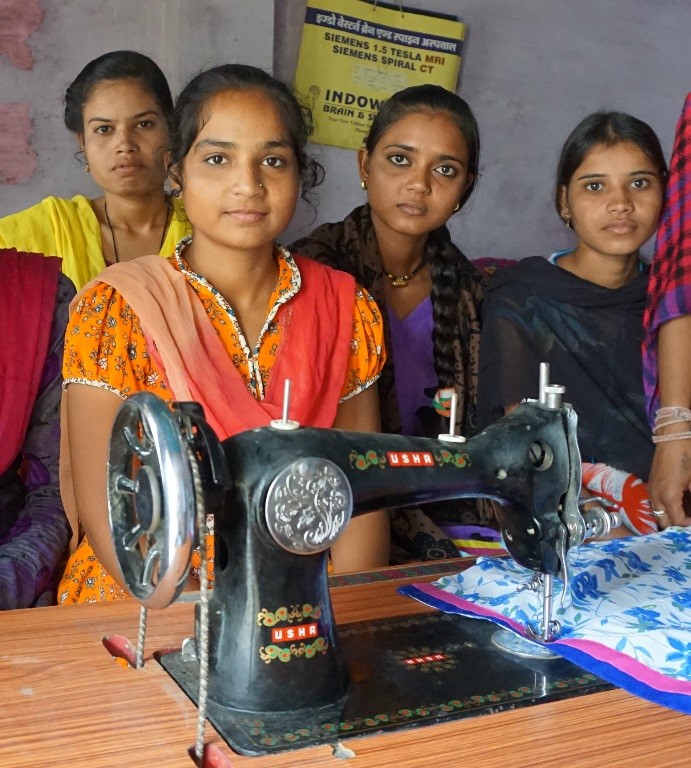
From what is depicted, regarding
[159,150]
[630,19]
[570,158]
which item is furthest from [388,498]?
[630,19]

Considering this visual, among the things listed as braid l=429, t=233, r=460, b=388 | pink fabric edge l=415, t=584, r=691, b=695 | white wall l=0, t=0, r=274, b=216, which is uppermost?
white wall l=0, t=0, r=274, b=216

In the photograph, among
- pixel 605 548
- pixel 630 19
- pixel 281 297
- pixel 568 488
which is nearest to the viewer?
pixel 568 488

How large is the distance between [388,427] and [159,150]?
1.16m

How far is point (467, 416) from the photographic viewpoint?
2512 millimetres

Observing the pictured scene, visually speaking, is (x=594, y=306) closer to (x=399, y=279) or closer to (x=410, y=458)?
(x=399, y=279)

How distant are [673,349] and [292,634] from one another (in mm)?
1294

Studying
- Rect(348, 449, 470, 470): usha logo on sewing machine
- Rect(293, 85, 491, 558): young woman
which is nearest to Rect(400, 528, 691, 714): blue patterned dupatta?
Rect(348, 449, 470, 470): usha logo on sewing machine

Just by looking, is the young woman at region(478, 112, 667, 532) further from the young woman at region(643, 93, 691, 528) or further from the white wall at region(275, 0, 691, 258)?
the white wall at region(275, 0, 691, 258)

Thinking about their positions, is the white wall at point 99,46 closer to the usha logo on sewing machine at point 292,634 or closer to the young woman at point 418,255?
the young woman at point 418,255

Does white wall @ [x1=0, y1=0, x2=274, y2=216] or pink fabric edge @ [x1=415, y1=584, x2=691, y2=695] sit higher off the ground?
white wall @ [x1=0, y1=0, x2=274, y2=216]

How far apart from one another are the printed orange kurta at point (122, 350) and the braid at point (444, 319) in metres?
0.69

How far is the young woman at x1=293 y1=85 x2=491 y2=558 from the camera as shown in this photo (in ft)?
7.95

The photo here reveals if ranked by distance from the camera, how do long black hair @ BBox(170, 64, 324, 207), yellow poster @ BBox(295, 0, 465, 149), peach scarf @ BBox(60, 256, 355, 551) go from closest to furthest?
peach scarf @ BBox(60, 256, 355, 551) → long black hair @ BBox(170, 64, 324, 207) → yellow poster @ BBox(295, 0, 465, 149)

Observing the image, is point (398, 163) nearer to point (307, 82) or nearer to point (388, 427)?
point (388, 427)
